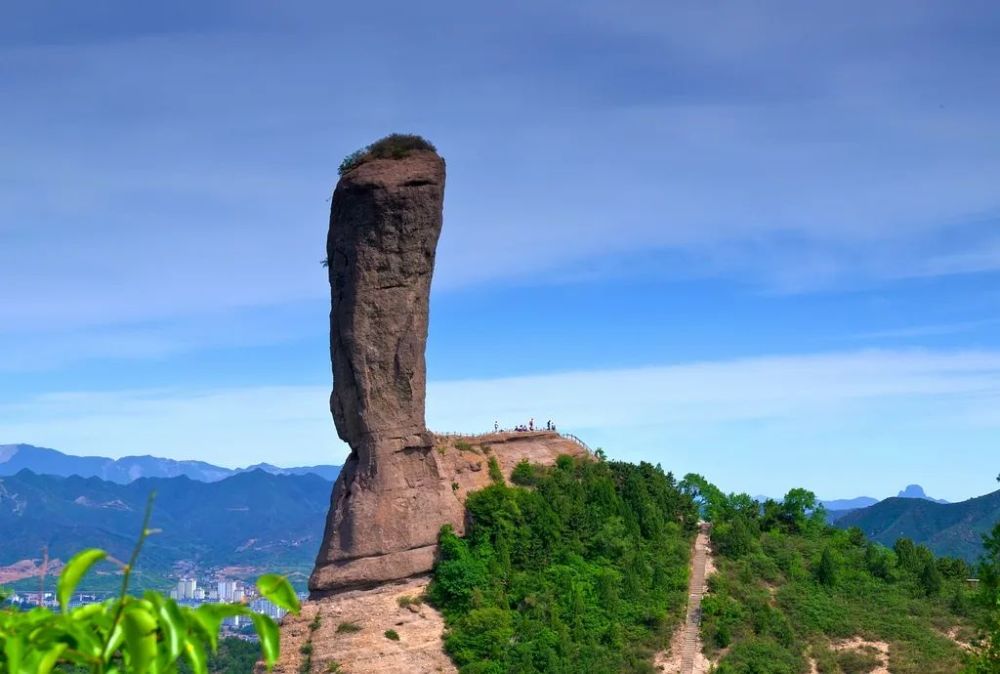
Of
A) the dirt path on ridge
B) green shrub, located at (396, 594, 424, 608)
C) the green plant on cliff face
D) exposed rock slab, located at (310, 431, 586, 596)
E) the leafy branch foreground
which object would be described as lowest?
the dirt path on ridge

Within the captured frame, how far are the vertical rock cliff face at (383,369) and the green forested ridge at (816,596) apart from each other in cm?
1218

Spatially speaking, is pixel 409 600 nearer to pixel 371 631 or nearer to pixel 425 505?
pixel 371 631

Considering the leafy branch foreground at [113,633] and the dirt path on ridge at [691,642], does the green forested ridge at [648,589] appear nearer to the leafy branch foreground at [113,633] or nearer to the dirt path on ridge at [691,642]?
the dirt path on ridge at [691,642]

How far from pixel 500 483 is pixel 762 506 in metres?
16.3

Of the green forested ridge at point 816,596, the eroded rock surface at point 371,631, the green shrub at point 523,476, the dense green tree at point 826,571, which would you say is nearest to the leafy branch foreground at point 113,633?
the eroded rock surface at point 371,631

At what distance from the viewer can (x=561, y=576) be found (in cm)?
4578

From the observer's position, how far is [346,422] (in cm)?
4538

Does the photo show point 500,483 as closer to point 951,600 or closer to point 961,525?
point 951,600

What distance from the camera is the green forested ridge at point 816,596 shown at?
44.2 metres

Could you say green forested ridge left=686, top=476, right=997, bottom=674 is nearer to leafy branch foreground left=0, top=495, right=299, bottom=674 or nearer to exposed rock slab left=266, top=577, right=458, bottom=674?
exposed rock slab left=266, top=577, right=458, bottom=674

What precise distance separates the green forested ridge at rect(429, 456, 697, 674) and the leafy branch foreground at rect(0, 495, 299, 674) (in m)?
36.0

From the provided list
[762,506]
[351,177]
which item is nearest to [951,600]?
[762,506]

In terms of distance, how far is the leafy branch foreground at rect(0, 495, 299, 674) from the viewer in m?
6.36

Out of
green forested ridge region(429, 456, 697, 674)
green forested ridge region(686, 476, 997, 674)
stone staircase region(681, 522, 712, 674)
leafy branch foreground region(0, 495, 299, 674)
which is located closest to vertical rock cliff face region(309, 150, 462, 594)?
green forested ridge region(429, 456, 697, 674)
